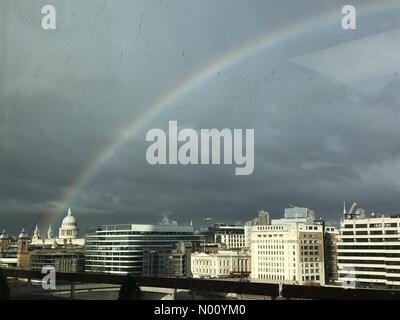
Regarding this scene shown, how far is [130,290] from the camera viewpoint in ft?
22.7

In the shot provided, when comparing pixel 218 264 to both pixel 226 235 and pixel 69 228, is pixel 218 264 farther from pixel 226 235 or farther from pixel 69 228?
pixel 69 228

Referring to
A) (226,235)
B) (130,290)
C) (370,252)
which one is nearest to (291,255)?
(370,252)

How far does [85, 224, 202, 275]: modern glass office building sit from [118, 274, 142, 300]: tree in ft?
58.7

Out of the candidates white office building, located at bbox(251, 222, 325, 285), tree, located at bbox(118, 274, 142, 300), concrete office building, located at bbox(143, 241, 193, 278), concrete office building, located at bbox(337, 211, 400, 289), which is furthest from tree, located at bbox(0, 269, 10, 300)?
concrete office building, located at bbox(143, 241, 193, 278)

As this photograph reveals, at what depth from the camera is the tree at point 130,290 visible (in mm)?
6781

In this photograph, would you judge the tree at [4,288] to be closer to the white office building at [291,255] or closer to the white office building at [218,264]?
the white office building at [291,255]

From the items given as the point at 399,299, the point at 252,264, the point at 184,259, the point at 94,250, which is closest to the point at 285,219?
the point at 252,264

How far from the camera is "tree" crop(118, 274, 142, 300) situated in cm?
678

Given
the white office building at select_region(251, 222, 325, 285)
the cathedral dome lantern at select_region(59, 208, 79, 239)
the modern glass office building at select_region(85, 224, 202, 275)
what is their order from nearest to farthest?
the white office building at select_region(251, 222, 325, 285) < the modern glass office building at select_region(85, 224, 202, 275) < the cathedral dome lantern at select_region(59, 208, 79, 239)

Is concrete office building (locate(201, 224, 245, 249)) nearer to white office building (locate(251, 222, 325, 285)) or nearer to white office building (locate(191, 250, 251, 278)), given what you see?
white office building (locate(191, 250, 251, 278))

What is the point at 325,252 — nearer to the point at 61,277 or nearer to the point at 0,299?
the point at 61,277

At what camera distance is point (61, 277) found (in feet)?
32.7

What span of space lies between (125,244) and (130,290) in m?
19.3

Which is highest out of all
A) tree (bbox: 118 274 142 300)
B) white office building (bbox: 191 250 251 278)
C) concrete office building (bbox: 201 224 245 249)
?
concrete office building (bbox: 201 224 245 249)
